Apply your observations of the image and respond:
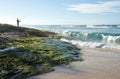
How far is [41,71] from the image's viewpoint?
845 centimetres

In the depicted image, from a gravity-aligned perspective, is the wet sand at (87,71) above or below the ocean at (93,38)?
above

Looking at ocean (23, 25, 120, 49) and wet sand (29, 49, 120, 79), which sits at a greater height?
wet sand (29, 49, 120, 79)

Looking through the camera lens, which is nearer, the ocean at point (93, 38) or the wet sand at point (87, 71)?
the wet sand at point (87, 71)

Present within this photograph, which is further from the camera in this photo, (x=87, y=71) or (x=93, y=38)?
(x=93, y=38)

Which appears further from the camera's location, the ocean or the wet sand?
the ocean

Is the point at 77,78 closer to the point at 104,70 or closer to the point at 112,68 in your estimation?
the point at 104,70

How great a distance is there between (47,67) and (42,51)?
2.99m

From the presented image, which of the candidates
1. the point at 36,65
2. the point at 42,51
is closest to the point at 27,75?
the point at 36,65

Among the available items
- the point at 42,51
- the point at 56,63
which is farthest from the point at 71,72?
the point at 42,51

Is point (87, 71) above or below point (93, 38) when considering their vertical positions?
above

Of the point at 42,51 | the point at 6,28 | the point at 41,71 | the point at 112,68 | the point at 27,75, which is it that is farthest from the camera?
the point at 6,28

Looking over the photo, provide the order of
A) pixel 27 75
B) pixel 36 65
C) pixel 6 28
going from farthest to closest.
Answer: pixel 6 28 < pixel 36 65 < pixel 27 75

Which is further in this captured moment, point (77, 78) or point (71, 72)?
point (71, 72)

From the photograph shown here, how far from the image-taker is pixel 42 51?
468 inches
